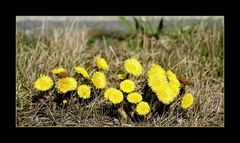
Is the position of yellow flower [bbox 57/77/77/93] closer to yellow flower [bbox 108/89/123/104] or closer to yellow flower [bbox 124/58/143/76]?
yellow flower [bbox 108/89/123/104]

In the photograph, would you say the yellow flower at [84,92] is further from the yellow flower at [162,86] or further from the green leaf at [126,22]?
the green leaf at [126,22]

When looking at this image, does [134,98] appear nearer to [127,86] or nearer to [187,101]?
[127,86]

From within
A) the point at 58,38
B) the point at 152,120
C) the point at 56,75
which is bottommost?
the point at 152,120

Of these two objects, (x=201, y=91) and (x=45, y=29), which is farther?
(x=45, y=29)

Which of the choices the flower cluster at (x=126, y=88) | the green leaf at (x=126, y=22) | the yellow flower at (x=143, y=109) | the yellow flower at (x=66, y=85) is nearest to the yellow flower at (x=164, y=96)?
the flower cluster at (x=126, y=88)

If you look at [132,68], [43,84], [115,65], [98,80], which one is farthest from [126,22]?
[43,84]

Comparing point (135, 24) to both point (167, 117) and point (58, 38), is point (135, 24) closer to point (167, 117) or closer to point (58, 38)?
point (58, 38)

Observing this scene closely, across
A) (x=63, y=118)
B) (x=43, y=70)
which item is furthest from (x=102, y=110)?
(x=43, y=70)
